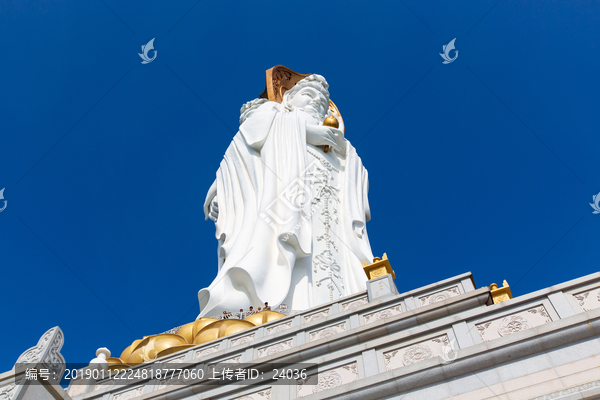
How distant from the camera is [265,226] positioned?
11023mm

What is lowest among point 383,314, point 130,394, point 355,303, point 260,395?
point 260,395

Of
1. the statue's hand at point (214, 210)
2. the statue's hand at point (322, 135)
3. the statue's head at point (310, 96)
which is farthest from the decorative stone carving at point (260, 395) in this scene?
the statue's head at point (310, 96)

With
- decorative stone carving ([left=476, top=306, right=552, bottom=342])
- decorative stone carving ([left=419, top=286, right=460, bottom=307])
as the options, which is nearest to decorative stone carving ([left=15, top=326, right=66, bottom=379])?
decorative stone carving ([left=419, top=286, right=460, bottom=307])

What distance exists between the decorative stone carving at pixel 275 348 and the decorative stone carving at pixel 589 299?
8.27ft

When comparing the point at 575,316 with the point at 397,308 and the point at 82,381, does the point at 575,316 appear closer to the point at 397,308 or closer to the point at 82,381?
the point at 397,308

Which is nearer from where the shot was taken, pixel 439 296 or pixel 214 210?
pixel 439 296

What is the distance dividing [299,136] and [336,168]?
131 cm

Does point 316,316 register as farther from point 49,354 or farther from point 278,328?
point 49,354

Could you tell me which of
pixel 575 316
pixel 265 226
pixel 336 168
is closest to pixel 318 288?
pixel 265 226

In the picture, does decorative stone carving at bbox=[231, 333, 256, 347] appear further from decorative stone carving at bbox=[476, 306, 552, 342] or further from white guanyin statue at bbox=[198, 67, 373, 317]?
white guanyin statue at bbox=[198, 67, 373, 317]

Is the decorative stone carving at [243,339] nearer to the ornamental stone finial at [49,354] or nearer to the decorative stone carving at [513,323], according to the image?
the ornamental stone finial at [49,354]

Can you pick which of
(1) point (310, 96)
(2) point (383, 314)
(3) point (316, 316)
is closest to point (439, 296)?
(2) point (383, 314)

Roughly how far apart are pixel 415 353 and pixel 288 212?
7068mm

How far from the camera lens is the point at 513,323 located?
4.34m
